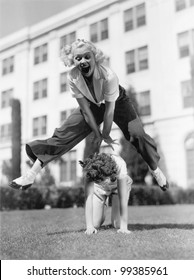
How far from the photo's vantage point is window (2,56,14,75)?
4.37m

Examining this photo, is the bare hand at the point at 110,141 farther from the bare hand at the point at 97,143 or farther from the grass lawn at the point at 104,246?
the grass lawn at the point at 104,246

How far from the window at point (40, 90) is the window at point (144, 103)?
192 centimetres

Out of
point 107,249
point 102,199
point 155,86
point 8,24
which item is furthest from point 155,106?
point 107,249

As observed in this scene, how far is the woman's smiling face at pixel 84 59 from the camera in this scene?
2639 millimetres

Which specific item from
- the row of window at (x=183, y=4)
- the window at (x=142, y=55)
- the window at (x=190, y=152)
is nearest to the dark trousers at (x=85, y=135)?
the row of window at (x=183, y=4)

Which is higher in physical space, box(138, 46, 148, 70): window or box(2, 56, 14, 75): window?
box(138, 46, 148, 70): window

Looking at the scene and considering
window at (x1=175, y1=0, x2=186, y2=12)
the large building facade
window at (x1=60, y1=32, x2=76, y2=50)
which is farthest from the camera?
the large building facade

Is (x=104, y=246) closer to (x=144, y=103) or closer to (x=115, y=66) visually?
(x=115, y=66)

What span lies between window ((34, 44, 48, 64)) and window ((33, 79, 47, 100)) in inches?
11.4

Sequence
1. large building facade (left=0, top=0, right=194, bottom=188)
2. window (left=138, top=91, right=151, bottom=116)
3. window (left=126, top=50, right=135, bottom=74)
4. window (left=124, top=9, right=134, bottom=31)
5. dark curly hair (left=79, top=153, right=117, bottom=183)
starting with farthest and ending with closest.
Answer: window (left=138, top=91, right=151, bottom=116)
window (left=126, top=50, right=135, bottom=74)
window (left=124, top=9, right=134, bottom=31)
large building facade (left=0, top=0, right=194, bottom=188)
dark curly hair (left=79, top=153, right=117, bottom=183)

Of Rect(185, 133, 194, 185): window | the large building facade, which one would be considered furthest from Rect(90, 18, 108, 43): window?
Rect(185, 133, 194, 185): window

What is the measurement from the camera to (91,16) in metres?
4.64

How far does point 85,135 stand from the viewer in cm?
281

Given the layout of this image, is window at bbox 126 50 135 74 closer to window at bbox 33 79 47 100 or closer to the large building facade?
the large building facade
